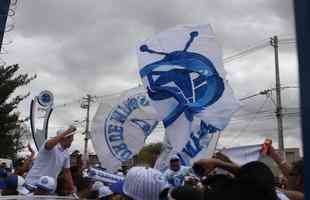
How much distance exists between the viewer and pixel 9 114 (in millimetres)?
32812

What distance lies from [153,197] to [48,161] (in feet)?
10.6

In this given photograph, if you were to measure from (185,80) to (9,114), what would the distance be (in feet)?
85.5

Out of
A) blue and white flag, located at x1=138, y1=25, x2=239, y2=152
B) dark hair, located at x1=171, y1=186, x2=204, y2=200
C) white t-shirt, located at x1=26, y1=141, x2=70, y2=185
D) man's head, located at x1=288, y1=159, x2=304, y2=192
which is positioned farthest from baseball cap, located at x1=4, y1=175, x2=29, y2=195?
dark hair, located at x1=171, y1=186, x2=204, y2=200

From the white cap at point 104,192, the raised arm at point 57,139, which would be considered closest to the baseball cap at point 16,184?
the raised arm at point 57,139

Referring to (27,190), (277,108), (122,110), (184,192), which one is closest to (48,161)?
(27,190)

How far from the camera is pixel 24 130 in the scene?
119ft

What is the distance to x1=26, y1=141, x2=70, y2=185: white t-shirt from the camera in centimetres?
670

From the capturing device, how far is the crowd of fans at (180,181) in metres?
2.75

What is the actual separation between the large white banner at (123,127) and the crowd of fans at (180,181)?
172cm

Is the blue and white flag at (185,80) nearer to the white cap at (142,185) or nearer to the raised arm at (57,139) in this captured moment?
the raised arm at (57,139)

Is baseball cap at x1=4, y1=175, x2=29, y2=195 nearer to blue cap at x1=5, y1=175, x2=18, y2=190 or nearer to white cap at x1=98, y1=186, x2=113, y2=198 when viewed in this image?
blue cap at x1=5, y1=175, x2=18, y2=190

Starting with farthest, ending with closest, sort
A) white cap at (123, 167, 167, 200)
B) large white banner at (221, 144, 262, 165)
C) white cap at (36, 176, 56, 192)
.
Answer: white cap at (36, 176, 56, 192), large white banner at (221, 144, 262, 165), white cap at (123, 167, 167, 200)

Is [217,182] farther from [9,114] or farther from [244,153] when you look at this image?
[9,114]

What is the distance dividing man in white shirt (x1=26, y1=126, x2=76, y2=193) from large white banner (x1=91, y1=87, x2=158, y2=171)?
253 cm
